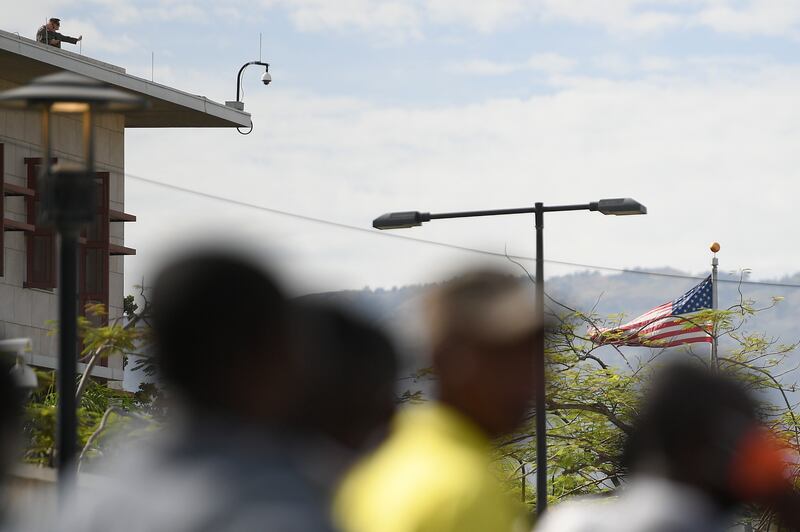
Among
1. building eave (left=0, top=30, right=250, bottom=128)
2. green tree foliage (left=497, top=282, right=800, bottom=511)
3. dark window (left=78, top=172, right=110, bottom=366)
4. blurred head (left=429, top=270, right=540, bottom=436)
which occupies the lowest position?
green tree foliage (left=497, top=282, right=800, bottom=511)

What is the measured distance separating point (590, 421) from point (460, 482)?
82.0 feet

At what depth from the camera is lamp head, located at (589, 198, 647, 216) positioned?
2094cm

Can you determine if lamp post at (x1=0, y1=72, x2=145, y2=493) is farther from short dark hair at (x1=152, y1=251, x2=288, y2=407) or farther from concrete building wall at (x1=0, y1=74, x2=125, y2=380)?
concrete building wall at (x1=0, y1=74, x2=125, y2=380)

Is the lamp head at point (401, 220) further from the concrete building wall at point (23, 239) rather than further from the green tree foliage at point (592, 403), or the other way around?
the concrete building wall at point (23, 239)

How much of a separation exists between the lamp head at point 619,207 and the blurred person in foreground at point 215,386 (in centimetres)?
1784

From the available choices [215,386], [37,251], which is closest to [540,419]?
[215,386]

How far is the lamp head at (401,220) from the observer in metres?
22.1

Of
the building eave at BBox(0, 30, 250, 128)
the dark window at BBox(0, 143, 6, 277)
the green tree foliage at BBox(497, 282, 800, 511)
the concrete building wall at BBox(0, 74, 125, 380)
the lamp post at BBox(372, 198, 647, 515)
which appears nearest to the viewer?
the lamp post at BBox(372, 198, 647, 515)

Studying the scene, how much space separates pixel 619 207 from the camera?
69.7ft

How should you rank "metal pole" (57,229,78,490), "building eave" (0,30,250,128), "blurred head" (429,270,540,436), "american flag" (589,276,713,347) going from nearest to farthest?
1. "blurred head" (429,270,540,436)
2. "metal pole" (57,229,78,490)
3. "american flag" (589,276,713,347)
4. "building eave" (0,30,250,128)

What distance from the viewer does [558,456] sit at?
27.6m

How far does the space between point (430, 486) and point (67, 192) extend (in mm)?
5738

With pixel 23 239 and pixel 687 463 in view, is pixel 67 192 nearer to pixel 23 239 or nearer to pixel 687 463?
pixel 687 463

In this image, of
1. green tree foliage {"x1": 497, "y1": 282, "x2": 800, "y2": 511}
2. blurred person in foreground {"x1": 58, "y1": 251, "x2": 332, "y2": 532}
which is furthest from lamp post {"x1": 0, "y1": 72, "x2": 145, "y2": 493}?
green tree foliage {"x1": 497, "y1": 282, "x2": 800, "y2": 511}
